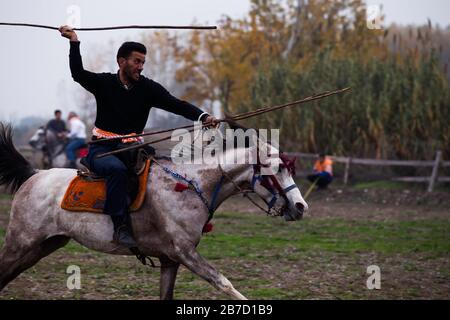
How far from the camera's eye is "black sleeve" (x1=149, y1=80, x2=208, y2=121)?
708 cm

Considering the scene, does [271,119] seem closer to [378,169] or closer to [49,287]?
[378,169]

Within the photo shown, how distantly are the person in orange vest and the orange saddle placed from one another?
14.2m

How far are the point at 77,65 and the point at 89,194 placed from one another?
1.29m

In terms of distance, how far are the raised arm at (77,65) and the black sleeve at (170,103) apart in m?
0.59

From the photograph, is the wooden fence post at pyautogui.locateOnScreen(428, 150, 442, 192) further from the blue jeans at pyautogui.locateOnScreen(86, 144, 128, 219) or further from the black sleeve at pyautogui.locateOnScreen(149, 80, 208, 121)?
the blue jeans at pyautogui.locateOnScreen(86, 144, 128, 219)

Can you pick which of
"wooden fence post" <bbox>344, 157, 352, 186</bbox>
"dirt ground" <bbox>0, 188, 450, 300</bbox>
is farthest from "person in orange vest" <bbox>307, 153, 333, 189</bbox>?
"dirt ground" <bbox>0, 188, 450, 300</bbox>

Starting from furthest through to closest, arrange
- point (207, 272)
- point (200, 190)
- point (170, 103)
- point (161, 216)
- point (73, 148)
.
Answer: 1. point (73, 148)
2. point (170, 103)
3. point (200, 190)
4. point (161, 216)
5. point (207, 272)

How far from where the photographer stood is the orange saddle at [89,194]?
22.5 ft

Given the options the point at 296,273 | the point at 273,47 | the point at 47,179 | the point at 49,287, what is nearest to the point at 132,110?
the point at 47,179

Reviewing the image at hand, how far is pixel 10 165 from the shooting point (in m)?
7.50

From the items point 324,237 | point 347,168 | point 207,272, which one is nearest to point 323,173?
point 347,168

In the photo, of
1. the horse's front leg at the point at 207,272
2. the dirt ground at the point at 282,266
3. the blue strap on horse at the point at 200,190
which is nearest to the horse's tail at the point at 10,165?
the dirt ground at the point at 282,266

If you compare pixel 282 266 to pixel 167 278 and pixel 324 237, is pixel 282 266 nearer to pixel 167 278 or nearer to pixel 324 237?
pixel 324 237

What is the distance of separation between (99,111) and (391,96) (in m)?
16.3
